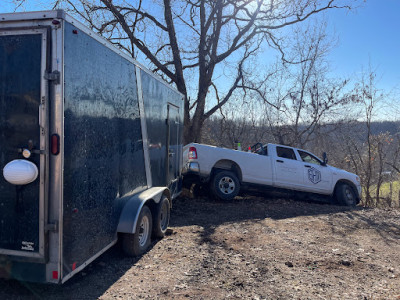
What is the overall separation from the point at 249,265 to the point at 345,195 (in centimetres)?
675

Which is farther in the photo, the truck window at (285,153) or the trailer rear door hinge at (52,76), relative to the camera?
the truck window at (285,153)

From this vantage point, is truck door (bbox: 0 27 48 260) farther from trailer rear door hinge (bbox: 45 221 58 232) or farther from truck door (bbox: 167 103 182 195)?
truck door (bbox: 167 103 182 195)

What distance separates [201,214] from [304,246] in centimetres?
277

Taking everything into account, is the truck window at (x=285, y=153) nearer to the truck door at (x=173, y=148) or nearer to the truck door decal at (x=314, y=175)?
the truck door decal at (x=314, y=175)

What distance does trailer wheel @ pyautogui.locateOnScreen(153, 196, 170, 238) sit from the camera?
5320 mm

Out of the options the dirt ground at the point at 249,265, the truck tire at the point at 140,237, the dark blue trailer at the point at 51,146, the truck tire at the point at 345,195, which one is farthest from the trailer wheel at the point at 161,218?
the truck tire at the point at 345,195

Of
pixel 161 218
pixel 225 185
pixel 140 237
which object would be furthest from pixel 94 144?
pixel 225 185

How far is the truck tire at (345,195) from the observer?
10117 millimetres

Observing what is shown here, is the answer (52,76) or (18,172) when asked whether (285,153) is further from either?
(18,172)

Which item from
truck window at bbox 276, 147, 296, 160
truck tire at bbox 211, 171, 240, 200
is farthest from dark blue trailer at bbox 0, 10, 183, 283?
truck window at bbox 276, 147, 296, 160

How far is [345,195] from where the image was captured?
1014cm

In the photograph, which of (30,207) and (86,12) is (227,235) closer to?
(30,207)

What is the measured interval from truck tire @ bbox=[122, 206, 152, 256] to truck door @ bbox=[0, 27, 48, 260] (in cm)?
155

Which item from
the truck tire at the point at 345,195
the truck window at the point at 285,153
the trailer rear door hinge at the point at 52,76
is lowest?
the truck tire at the point at 345,195
